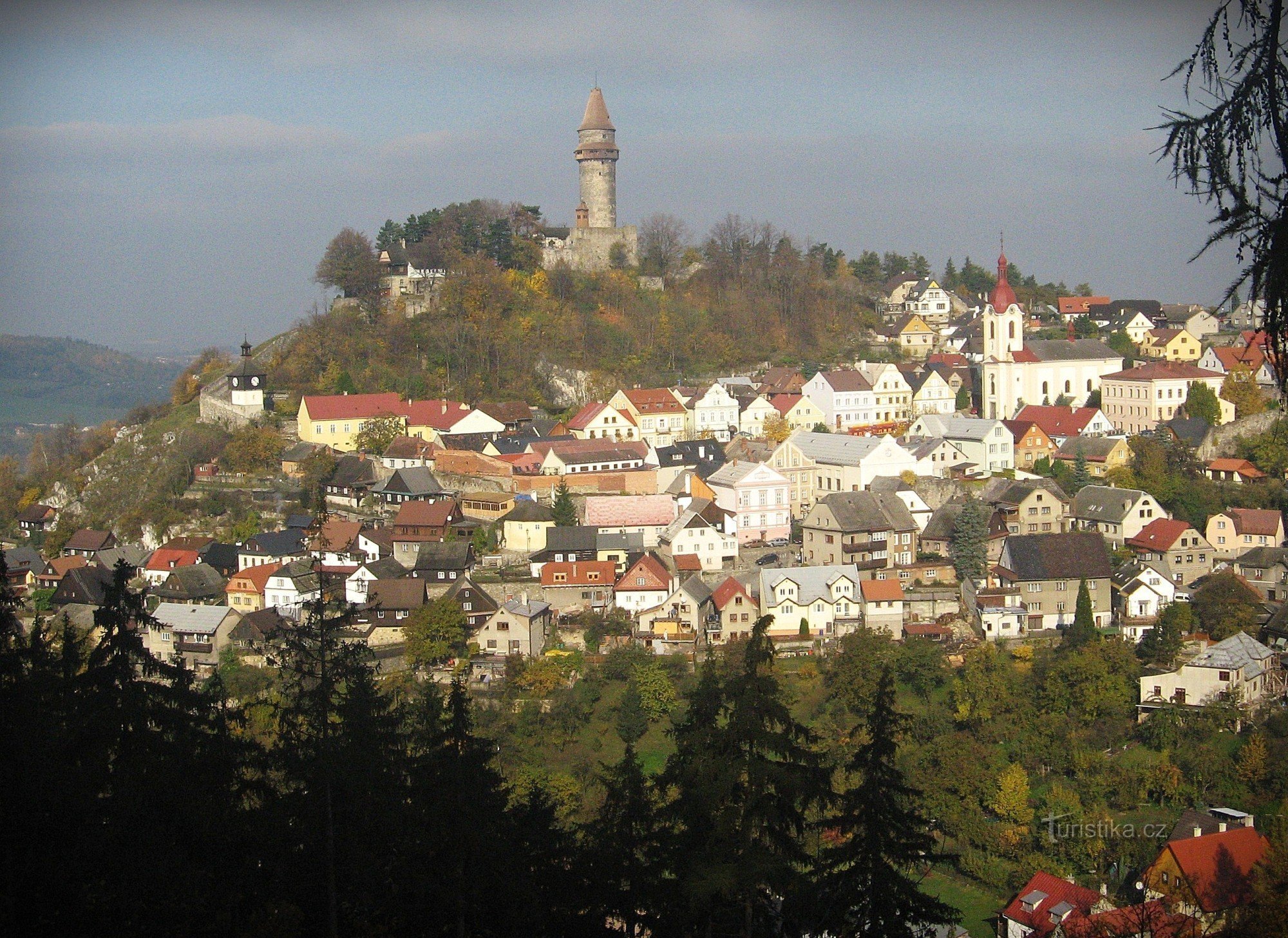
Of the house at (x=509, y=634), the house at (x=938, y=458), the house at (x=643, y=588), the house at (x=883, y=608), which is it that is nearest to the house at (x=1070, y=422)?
the house at (x=938, y=458)

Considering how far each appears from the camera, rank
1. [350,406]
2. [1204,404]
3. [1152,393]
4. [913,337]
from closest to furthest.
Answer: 1. [1204,404]
2. [350,406]
3. [1152,393]
4. [913,337]

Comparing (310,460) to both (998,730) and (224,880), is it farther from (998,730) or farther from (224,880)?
(224,880)

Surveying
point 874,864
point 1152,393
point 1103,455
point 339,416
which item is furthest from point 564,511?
point 874,864

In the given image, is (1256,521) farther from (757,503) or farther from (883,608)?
(757,503)


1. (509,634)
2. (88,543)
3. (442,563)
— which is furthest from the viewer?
(88,543)

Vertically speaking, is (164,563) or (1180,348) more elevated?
(1180,348)

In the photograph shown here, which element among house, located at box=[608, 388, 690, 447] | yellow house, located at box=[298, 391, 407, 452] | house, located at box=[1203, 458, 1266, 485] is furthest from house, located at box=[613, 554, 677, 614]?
house, located at box=[1203, 458, 1266, 485]

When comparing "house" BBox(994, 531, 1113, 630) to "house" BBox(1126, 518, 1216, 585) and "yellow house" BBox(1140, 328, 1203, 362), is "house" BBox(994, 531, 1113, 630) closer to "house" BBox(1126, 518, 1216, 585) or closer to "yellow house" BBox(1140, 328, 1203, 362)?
"house" BBox(1126, 518, 1216, 585)
